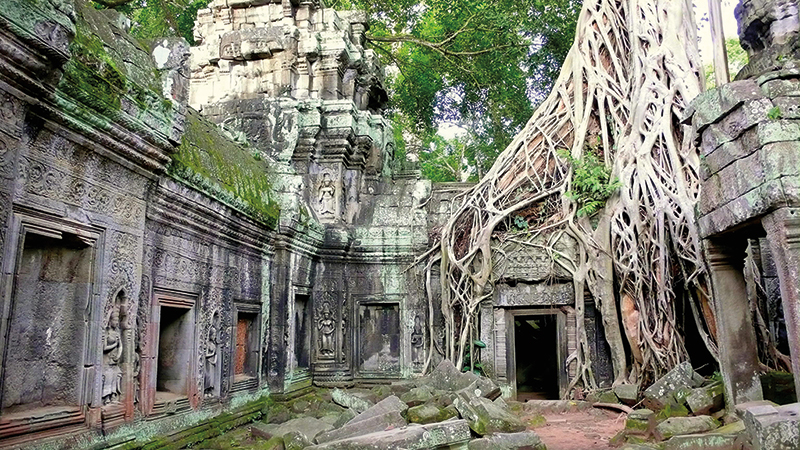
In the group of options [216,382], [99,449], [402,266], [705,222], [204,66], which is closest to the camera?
[99,449]

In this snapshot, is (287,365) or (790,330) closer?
(790,330)

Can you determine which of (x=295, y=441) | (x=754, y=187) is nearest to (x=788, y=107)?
(x=754, y=187)

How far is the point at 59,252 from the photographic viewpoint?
145 inches

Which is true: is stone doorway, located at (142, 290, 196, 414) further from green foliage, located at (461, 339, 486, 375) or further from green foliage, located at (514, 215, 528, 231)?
green foliage, located at (514, 215, 528, 231)

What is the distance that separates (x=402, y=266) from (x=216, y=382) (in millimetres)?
3588

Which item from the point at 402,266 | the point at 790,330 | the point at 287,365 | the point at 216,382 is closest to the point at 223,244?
the point at 216,382

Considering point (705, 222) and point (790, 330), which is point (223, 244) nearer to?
point (705, 222)

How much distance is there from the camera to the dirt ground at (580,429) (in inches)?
214

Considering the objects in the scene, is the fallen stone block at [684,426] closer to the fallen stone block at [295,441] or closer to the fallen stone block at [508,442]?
the fallen stone block at [508,442]

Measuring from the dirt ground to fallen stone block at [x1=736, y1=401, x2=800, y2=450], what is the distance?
1832 millimetres

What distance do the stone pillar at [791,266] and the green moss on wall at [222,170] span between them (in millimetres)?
4174

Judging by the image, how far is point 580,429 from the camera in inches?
243

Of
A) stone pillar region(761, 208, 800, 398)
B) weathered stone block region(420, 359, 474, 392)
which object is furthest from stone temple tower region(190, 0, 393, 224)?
stone pillar region(761, 208, 800, 398)

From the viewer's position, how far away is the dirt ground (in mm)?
5441
